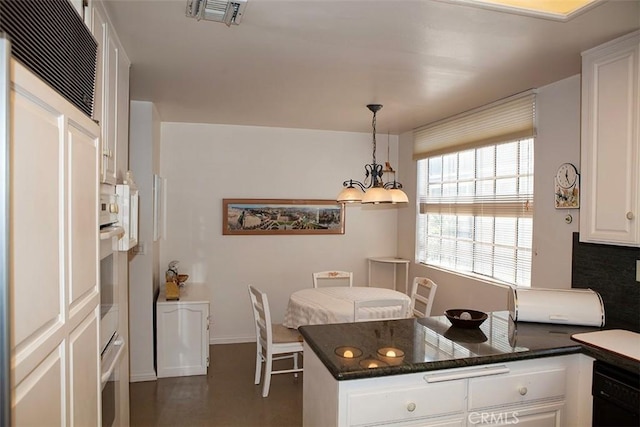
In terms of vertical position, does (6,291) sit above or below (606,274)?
above

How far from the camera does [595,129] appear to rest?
2.42 meters

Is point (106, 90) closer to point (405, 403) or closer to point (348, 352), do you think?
point (348, 352)

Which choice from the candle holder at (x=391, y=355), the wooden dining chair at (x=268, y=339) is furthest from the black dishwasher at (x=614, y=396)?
the wooden dining chair at (x=268, y=339)

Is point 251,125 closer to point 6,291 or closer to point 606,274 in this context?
point 606,274

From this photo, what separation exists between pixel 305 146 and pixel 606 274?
3479 millimetres

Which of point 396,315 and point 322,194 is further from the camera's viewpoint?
point 322,194

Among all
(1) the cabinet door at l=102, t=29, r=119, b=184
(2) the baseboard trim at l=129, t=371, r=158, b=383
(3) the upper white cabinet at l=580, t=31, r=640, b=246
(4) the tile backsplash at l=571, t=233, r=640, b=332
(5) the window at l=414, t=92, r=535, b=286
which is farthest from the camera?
(2) the baseboard trim at l=129, t=371, r=158, b=383

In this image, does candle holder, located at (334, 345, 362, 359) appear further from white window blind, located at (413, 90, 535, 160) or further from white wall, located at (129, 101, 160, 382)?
white wall, located at (129, 101, 160, 382)

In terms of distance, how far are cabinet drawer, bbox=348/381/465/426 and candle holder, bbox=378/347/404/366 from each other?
0.10 metres

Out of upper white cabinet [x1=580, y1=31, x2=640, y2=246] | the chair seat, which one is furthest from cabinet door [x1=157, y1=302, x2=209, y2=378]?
upper white cabinet [x1=580, y1=31, x2=640, y2=246]

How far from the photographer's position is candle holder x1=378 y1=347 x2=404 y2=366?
180 cm

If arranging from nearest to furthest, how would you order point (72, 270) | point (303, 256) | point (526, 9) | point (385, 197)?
point (72, 270)
point (526, 9)
point (385, 197)
point (303, 256)

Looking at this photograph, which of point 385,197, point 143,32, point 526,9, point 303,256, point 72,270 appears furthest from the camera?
point 303,256

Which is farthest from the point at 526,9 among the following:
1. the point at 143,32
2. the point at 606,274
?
the point at 143,32
